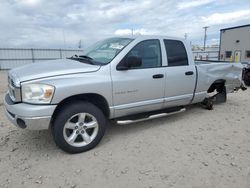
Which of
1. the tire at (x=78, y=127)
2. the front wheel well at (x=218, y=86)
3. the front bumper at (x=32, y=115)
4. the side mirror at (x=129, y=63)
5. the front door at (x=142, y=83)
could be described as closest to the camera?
the front bumper at (x=32, y=115)

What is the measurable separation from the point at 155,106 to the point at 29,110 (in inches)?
90.6

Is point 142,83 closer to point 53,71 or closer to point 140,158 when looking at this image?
point 140,158

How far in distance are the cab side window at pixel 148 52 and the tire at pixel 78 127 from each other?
125 centimetres

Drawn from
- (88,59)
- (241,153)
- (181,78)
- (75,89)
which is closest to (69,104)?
(75,89)

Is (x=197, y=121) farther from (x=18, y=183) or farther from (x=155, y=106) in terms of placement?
(x=18, y=183)

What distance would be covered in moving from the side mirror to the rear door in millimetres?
869

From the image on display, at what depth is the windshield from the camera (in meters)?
3.49

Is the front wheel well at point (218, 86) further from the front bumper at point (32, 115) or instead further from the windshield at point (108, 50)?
the front bumper at point (32, 115)

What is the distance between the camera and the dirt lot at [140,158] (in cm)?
258

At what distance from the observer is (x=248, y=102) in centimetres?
635

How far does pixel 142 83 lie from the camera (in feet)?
11.9

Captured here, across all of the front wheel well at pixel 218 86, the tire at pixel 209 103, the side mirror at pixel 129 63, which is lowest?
the tire at pixel 209 103

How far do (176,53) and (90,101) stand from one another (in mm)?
2098

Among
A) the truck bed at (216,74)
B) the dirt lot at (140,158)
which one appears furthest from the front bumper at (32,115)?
the truck bed at (216,74)
